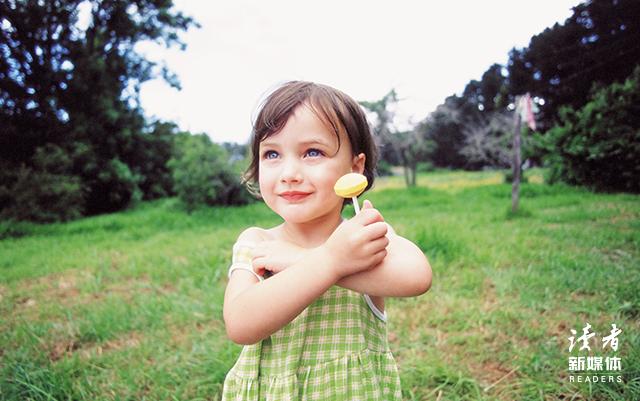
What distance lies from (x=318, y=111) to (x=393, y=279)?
0.41 m

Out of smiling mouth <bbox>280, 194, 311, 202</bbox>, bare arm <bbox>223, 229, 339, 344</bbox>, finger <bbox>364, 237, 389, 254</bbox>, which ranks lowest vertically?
bare arm <bbox>223, 229, 339, 344</bbox>

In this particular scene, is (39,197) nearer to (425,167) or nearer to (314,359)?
(314,359)

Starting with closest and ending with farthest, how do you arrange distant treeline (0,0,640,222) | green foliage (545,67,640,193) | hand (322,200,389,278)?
hand (322,200,389,278) < distant treeline (0,0,640,222) < green foliage (545,67,640,193)

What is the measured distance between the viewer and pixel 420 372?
1737mm

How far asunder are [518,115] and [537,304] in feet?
13.0

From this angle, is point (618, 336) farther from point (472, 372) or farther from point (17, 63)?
point (17, 63)

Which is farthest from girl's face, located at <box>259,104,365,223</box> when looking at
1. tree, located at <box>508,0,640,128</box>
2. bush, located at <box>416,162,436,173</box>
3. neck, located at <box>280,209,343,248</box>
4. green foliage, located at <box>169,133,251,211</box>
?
bush, located at <box>416,162,436,173</box>

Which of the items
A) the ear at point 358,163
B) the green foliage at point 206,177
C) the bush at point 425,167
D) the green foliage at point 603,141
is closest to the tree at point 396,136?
the bush at point 425,167

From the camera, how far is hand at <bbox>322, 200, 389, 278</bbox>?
2.30 feet

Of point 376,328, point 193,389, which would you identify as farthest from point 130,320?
point 376,328

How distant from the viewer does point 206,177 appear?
26.8ft

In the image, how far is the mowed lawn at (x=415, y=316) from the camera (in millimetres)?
1687

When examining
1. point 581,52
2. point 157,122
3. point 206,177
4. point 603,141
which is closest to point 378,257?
point 581,52

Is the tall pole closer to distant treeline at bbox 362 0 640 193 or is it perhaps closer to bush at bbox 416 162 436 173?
distant treeline at bbox 362 0 640 193
